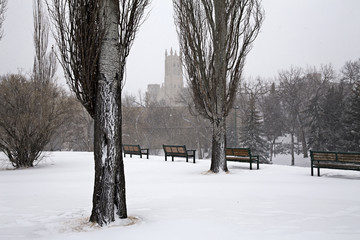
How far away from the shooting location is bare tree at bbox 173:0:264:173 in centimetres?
977

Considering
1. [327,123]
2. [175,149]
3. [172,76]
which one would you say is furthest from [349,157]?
[172,76]

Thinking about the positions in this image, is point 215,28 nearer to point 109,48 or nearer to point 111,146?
point 109,48

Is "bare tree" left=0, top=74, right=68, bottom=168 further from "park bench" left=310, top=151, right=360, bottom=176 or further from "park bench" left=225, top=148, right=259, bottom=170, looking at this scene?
"park bench" left=310, top=151, right=360, bottom=176

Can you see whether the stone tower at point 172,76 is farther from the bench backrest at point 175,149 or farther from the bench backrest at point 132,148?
the bench backrest at point 175,149

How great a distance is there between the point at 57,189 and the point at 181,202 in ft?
11.0

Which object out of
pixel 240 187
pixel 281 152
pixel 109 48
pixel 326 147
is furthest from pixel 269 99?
pixel 109 48

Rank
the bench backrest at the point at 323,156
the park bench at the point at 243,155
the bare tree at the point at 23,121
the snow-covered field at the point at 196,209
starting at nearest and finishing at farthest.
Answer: the snow-covered field at the point at 196,209
the bench backrest at the point at 323,156
the park bench at the point at 243,155
the bare tree at the point at 23,121

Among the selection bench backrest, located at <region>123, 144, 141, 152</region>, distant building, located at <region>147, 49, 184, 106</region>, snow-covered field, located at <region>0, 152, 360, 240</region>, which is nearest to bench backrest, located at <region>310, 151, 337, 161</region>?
snow-covered field, located at <region>0, 152, 360, 240</region>

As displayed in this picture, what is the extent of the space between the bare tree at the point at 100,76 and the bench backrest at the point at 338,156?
702 cm

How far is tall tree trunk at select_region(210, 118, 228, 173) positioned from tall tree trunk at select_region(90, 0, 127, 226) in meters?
5.61

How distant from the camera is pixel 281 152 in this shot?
136 feet

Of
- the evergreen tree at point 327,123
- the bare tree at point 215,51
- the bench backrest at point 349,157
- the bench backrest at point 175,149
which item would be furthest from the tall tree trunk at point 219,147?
the evergreen tree at point 327,123

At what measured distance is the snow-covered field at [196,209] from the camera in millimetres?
4012

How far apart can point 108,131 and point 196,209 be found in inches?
81.7
